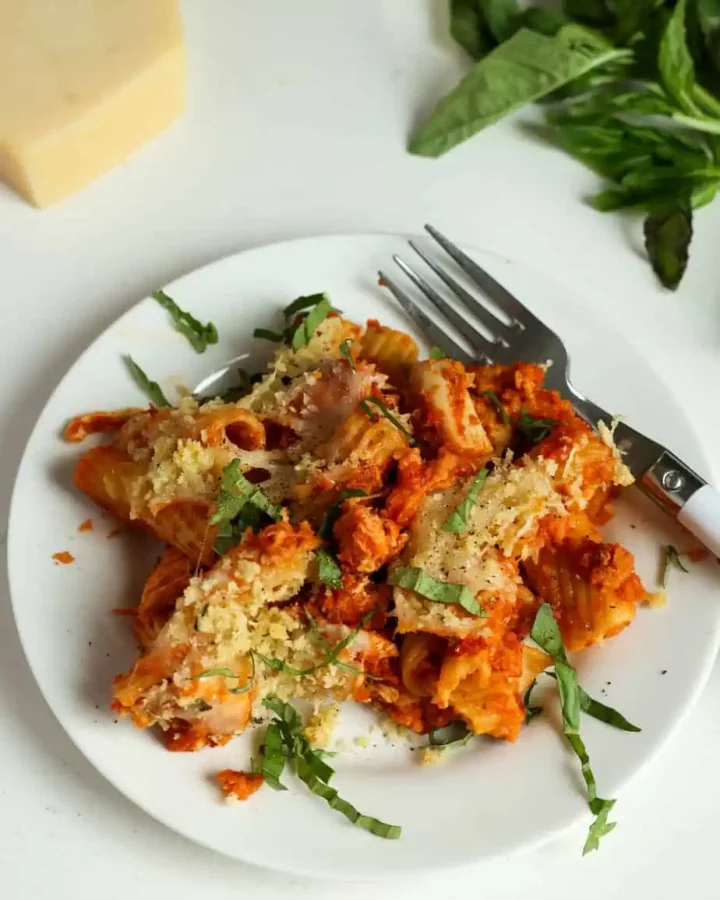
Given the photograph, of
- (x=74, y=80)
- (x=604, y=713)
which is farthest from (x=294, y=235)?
(x=604, y=713)

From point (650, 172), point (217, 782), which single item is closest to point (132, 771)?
point (217, 782)

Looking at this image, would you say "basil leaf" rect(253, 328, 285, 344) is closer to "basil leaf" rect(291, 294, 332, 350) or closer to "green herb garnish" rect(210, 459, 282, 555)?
"basil leaf" rect(291, 294, 332, 350)

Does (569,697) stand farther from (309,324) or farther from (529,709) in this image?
(309,324)

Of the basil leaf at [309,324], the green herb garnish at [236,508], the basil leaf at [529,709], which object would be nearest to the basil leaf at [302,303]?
the basil leaf at [309,324]

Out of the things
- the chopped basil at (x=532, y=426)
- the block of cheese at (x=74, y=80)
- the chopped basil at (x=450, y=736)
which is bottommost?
the chopped basil at (x=450, y=736)

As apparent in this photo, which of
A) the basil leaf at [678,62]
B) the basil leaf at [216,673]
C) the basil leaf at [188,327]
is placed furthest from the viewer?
the basil leaf at [678,62]

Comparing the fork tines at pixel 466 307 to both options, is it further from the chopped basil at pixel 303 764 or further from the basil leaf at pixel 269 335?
the chopped basil at pixel 303 764

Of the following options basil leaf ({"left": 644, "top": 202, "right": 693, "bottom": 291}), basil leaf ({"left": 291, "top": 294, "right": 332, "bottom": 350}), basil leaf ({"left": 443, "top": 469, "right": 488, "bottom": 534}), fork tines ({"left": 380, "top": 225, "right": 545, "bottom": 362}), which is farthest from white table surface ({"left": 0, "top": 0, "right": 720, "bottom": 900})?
basil leaf ({"left": 443, "top": 469, "right": 488, "bottom": 534})

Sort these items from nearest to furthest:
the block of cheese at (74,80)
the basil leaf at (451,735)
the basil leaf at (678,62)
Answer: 1. the basil leaf at (451,735)
2. the block of cheese at (74,80)
3. the basil leaf at (678,62)
